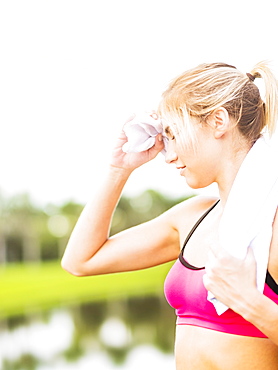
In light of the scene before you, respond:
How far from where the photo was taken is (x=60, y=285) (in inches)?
1024

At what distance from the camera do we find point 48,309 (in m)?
16.0

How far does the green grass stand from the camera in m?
21.4

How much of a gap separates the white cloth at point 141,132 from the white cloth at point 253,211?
1.03 feet

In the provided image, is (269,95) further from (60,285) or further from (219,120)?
(60,285)

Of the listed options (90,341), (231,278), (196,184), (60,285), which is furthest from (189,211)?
(60,285)

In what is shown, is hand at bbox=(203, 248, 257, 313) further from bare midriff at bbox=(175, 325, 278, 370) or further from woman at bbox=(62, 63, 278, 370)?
bare midriff at bbox=(175, 325, 278, 370)

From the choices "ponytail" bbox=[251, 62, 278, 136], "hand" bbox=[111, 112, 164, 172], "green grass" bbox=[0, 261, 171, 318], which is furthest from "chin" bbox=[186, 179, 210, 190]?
"green grass" bbox=[0, 261, 171, 318]

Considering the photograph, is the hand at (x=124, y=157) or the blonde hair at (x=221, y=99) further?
the hand at (x=124, y=157)

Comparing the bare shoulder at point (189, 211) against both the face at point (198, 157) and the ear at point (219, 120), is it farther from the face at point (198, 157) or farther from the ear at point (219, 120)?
the ear at point (219, 120)

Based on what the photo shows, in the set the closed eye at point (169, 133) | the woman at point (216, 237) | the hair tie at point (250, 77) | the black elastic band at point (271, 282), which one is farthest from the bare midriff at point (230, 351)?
the hair tie at point (250, 77)

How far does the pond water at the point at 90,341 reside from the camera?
770cm

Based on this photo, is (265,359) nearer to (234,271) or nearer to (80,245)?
(234,271)

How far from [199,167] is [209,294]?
31cm

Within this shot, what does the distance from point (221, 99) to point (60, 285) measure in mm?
24889
